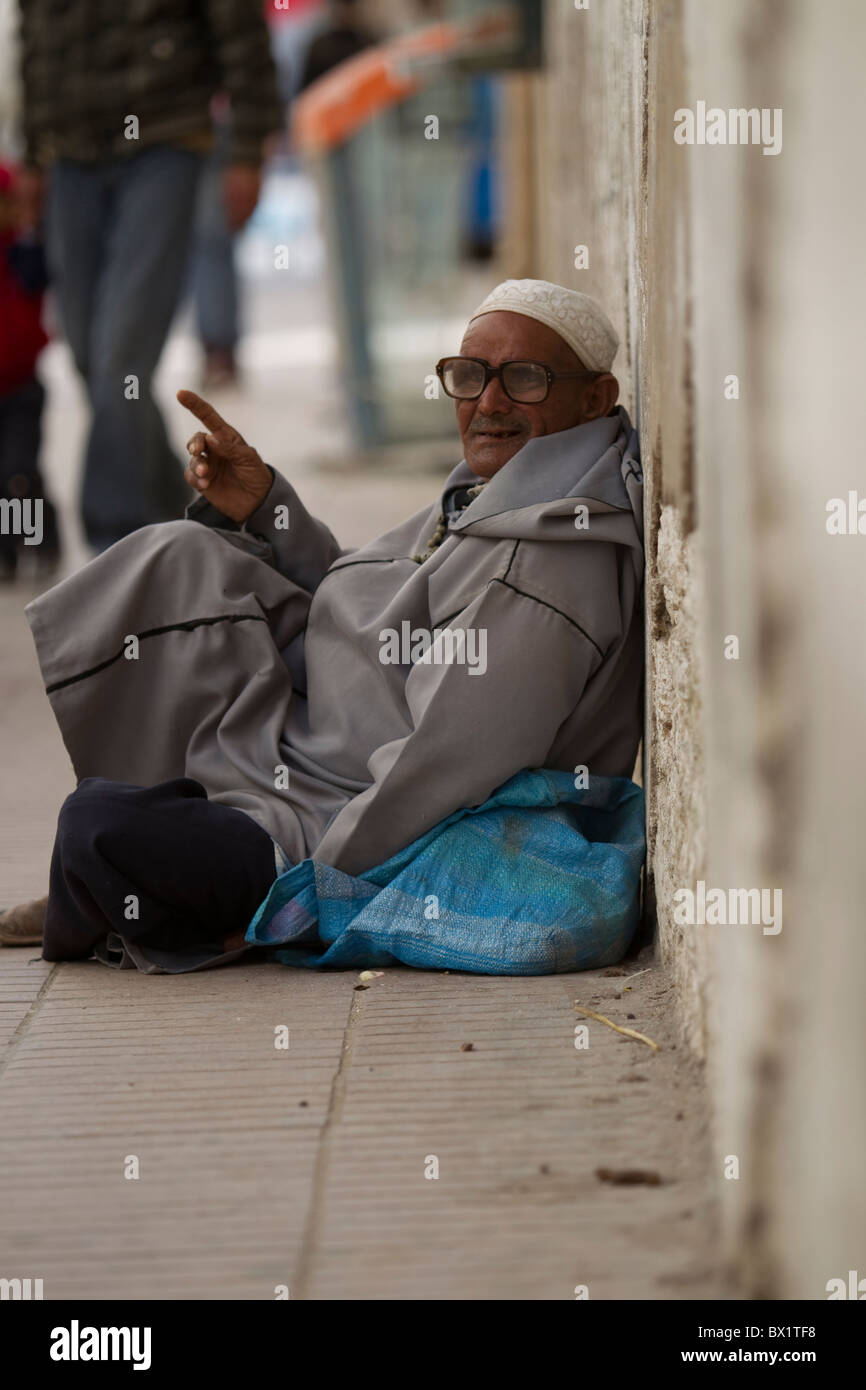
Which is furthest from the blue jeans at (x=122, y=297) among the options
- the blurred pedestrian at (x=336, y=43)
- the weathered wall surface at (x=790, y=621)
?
the blurred pedestrian at (x=336, y=43)

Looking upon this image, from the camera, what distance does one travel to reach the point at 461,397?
11.2ft

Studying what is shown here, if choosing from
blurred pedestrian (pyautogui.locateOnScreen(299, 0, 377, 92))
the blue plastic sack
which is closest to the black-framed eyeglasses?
the blue plastic sack

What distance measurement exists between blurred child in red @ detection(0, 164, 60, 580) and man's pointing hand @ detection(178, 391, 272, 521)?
3.67 m

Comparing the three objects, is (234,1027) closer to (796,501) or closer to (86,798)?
(86,798)

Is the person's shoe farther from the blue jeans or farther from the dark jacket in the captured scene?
the dark jacket

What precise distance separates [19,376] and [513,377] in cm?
434

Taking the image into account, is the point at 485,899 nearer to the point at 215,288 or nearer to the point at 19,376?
A: the point at 19,376

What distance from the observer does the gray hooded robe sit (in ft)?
10.5

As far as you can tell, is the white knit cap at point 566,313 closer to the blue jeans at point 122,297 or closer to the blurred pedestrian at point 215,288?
the blue jeans at point 122,297

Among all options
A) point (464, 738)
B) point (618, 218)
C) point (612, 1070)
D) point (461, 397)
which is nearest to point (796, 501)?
point (612, 1070)

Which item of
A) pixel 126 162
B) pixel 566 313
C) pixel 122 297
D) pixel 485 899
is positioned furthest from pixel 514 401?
pixel 126 162

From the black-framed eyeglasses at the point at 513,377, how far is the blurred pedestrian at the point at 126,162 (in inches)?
112

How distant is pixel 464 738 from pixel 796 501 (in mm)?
1244

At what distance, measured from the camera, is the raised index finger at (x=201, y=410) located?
3.42 meters
